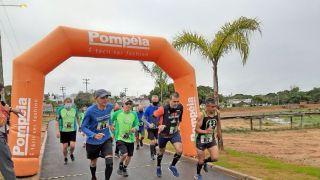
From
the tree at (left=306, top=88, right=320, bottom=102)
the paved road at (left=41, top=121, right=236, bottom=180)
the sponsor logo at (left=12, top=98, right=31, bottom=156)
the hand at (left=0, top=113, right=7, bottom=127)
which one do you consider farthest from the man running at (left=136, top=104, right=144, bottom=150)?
the tree at (left=306, top=88, right=320, bottom=102)

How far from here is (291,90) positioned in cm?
13025

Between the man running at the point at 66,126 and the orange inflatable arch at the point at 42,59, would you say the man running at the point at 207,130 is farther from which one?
the man running at the point at 66,126

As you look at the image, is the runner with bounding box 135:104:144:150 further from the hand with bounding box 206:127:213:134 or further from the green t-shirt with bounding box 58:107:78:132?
the hand with bounding box 206:127:213:134

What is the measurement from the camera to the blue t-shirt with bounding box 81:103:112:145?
744 cm

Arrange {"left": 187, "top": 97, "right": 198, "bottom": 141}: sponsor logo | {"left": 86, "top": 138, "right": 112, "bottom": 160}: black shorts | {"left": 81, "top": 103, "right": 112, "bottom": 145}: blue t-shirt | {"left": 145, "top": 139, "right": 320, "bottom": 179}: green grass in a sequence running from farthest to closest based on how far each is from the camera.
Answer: {"left": 187, "top": 97, "right": 198, "bottom": 141}: sponsor logo → {"left": 145, "top": 139, "right": 320, "bottom": 179}: green grass → {"left": 86, "top": 138, "right": 112, "bottom": 160}: black shorts → {"left": 81, "top": 103, "right": 112, "bottom": 145}: blue t-shirt

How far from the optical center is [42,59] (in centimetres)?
980

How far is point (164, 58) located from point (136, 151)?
4.77 metres

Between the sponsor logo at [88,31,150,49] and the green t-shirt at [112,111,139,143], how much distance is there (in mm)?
2476

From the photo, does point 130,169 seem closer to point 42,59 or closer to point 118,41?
point 118,41

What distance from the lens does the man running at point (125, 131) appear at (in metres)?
9.23

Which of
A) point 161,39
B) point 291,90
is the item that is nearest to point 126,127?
point 161,39

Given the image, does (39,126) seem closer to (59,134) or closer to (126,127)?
(59,134)

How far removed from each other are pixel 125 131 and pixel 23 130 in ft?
9.00

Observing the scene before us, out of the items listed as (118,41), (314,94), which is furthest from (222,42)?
(314,94)
